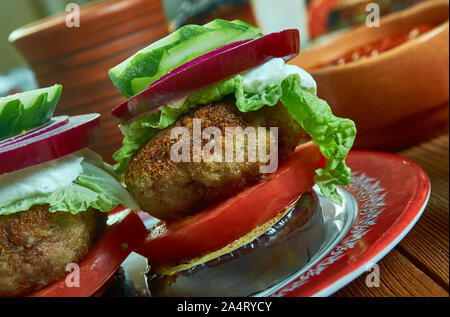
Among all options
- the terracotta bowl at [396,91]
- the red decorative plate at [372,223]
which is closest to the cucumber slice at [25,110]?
the red decorative plate at [372,223]

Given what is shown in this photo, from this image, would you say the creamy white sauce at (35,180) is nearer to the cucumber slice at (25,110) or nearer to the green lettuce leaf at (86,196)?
the green lettuce leaf at (86,196)

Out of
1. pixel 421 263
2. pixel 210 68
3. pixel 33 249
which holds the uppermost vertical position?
pixel 210 68

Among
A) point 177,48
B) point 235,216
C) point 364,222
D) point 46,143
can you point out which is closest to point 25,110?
point 46,143

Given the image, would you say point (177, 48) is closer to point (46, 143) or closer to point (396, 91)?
point (46, 143)

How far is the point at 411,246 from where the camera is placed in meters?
1.51

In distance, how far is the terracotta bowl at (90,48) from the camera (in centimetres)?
318

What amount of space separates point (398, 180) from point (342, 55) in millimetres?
1420

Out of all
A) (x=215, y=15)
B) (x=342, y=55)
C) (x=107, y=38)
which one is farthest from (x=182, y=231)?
(x=215, y=15)

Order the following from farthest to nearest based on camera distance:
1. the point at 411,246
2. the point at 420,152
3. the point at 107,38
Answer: the point at 107,38, the point at 420,152, the point at 411,246

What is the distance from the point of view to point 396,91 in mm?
2328

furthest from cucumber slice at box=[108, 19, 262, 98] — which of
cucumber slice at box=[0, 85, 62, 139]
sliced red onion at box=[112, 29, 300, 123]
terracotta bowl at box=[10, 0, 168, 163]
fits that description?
terracotta bowl at box=[10, 0, 168, 163]

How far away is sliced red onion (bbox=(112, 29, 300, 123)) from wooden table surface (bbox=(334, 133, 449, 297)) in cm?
72

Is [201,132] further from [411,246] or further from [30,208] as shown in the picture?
[411,246]

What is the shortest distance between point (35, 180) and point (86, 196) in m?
0.16
